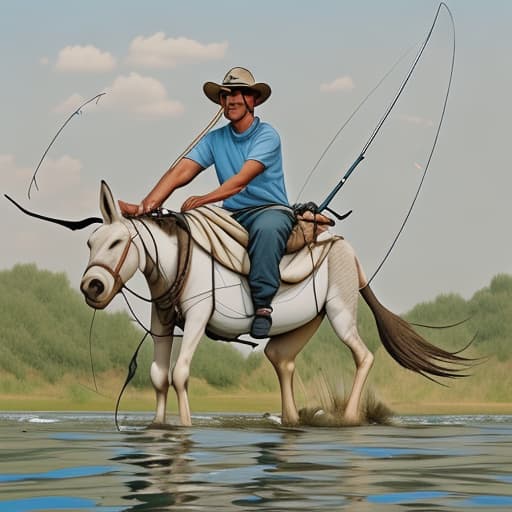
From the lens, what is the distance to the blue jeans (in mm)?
8828

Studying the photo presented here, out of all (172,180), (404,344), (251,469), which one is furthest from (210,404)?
(251,469)

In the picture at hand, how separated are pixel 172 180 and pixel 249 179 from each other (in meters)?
0.64

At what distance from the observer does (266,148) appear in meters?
9.09

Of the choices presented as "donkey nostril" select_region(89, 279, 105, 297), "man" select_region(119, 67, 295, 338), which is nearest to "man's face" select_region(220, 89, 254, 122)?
"man" select_region(119, 67, 295, 338)

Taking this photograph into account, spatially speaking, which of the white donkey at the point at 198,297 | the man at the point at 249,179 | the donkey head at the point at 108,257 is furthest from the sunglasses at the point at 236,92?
the donkey head at the point at 108,257

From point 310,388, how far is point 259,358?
513cm

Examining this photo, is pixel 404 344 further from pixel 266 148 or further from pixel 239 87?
pixel 239 87

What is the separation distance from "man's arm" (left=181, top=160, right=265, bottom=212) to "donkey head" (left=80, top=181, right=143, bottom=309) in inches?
23.6

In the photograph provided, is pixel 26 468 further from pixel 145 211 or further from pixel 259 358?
pixel 259 358

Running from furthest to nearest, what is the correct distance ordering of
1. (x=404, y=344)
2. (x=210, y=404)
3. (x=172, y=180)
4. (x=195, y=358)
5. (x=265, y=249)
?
(x=195, y=358) → (x=210, y=404) → (x=404, y=344) → (x=172, y=180) → (x=265, y=249)

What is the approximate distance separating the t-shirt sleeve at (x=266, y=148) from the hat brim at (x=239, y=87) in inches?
9.7

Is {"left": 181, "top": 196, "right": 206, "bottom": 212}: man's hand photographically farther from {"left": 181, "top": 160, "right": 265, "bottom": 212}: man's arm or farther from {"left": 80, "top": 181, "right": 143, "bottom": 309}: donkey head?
{"left": 80, "top": 181, "right": 143, "bottom": 309}: donkey head

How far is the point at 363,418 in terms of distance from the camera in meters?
9.73

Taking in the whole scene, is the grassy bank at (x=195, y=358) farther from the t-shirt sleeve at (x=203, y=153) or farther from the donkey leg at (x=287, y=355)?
the t-shirt sleeve at (x=203, y=153)
